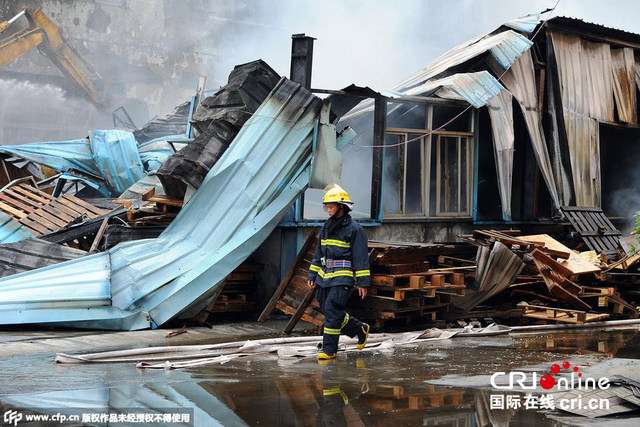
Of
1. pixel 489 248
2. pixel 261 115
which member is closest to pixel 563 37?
pixel 489 248

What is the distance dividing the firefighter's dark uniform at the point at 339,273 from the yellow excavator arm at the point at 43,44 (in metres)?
18.5

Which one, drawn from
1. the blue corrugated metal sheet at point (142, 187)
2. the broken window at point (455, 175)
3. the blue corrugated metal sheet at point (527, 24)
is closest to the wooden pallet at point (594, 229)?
the broken window at point (455, 175)

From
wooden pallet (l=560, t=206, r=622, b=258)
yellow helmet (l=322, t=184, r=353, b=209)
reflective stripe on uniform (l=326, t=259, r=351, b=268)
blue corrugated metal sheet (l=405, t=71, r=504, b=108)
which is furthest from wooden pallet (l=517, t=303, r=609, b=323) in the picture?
yellow helmet (l=322, t=184, r=353, b=209)

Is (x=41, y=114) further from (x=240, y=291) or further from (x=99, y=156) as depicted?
(x=240, y=291)

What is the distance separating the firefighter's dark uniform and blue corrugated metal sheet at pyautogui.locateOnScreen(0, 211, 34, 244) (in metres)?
5.61

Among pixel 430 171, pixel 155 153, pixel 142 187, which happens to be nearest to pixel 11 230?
pixel 142 187

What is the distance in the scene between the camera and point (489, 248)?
11438mm

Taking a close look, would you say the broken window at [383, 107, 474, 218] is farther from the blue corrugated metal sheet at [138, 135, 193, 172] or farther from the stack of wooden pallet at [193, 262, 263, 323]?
the blue corrugated metal sheet at [138, 135, 193, 172]

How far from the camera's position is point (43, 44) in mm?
25938

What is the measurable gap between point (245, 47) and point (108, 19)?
20.8 ft

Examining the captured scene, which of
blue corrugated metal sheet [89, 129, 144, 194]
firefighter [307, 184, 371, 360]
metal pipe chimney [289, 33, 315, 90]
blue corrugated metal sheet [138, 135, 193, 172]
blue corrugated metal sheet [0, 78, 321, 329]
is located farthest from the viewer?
blue corrugated metal sheet [138, 135, 193, 172]

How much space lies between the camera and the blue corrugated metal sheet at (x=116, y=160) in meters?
15.7

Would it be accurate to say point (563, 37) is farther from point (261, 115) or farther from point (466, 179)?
point (261, 115)

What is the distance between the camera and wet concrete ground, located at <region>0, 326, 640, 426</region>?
18.6 feet
